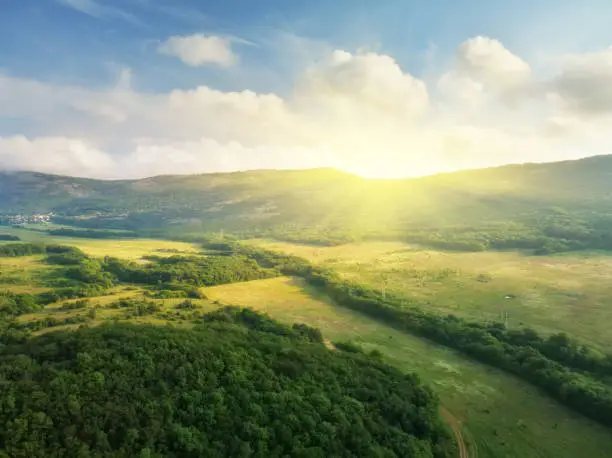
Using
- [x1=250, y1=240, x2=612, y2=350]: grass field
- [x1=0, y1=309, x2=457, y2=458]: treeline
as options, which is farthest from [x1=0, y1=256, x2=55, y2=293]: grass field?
[x1=250, y1=240, x2=612, y2=350]: grass field

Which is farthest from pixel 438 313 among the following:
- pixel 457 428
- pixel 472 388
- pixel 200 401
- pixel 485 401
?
pixel 200 401

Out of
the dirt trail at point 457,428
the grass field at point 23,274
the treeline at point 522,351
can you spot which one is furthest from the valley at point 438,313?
the grass field at point 23,274

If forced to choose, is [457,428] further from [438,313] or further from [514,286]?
[514,286]

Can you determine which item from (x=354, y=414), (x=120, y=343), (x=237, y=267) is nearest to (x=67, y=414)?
(x=120, y=343)

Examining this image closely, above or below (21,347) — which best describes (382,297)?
below

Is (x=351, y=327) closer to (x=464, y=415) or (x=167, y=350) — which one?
(x=464, y=415)

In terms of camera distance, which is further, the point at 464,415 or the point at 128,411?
the point at 464,415
